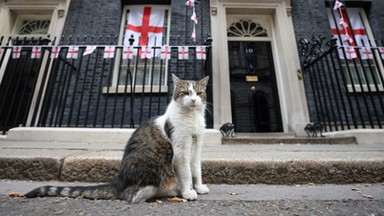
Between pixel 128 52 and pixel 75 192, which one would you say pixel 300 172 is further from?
pixel 128 52

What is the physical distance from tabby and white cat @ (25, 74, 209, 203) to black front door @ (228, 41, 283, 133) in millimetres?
3877

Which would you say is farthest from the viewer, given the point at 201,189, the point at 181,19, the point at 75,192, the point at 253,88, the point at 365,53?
the point at 181,19

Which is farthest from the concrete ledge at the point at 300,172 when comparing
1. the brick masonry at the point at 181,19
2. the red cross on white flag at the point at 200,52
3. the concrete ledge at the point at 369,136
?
the brick masonry at the point at 181,19

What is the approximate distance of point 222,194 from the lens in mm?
1562

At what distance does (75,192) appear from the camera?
1415mm

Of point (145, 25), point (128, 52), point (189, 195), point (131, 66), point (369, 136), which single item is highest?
point (145, 25)

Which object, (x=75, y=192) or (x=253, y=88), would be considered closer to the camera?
(x=75, y=192)

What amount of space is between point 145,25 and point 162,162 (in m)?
5.88

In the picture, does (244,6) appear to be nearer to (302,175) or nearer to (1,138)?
(302,175)

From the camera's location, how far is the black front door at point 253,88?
550cm

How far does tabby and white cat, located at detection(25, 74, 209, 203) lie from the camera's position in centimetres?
140

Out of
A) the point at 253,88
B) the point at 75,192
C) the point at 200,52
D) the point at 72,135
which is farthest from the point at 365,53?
the point at 72,135

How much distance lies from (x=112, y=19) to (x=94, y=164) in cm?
572

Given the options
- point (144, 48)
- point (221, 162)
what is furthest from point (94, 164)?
point (144, 48)
